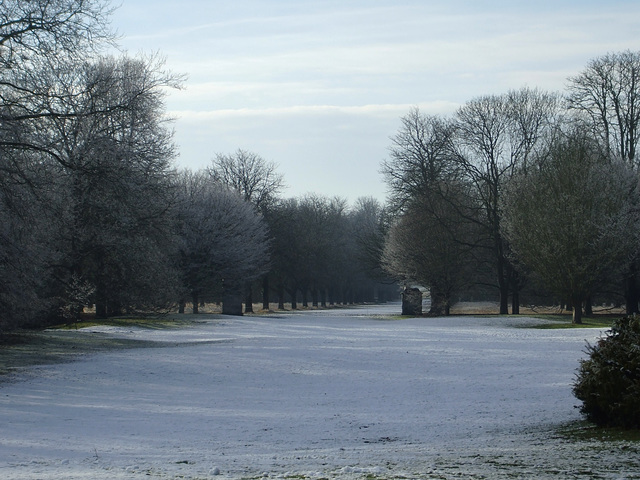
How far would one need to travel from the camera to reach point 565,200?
3691 cm

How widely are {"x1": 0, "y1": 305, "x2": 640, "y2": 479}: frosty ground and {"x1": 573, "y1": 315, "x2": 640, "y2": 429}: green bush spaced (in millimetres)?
512

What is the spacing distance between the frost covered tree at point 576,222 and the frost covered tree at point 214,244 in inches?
747

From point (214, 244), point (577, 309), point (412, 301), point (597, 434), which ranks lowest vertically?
point (597, 434)

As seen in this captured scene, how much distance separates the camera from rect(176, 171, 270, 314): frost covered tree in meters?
48.5

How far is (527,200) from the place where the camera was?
128 feet

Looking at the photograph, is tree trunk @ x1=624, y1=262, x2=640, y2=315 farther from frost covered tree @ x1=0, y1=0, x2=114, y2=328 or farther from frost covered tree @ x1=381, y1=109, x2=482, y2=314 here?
frost covered tree @ x1=0, y1=0, x2=114, y2=328

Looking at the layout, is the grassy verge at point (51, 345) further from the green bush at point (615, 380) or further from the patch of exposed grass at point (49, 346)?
the green bush at point (615, 380)

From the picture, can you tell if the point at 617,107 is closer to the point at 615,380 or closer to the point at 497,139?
the point at 497,139

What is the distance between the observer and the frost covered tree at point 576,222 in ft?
119

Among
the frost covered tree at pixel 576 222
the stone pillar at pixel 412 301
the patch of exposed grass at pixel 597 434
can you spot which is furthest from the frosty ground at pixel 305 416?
the stone pillar at pixel 412 301

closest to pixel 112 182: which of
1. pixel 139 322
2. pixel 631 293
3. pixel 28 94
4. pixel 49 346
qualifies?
pixel 28 94

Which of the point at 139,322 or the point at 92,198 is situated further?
the point at 139,322

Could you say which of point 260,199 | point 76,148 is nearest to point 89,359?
point 76,148

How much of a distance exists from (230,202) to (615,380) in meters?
43.3
